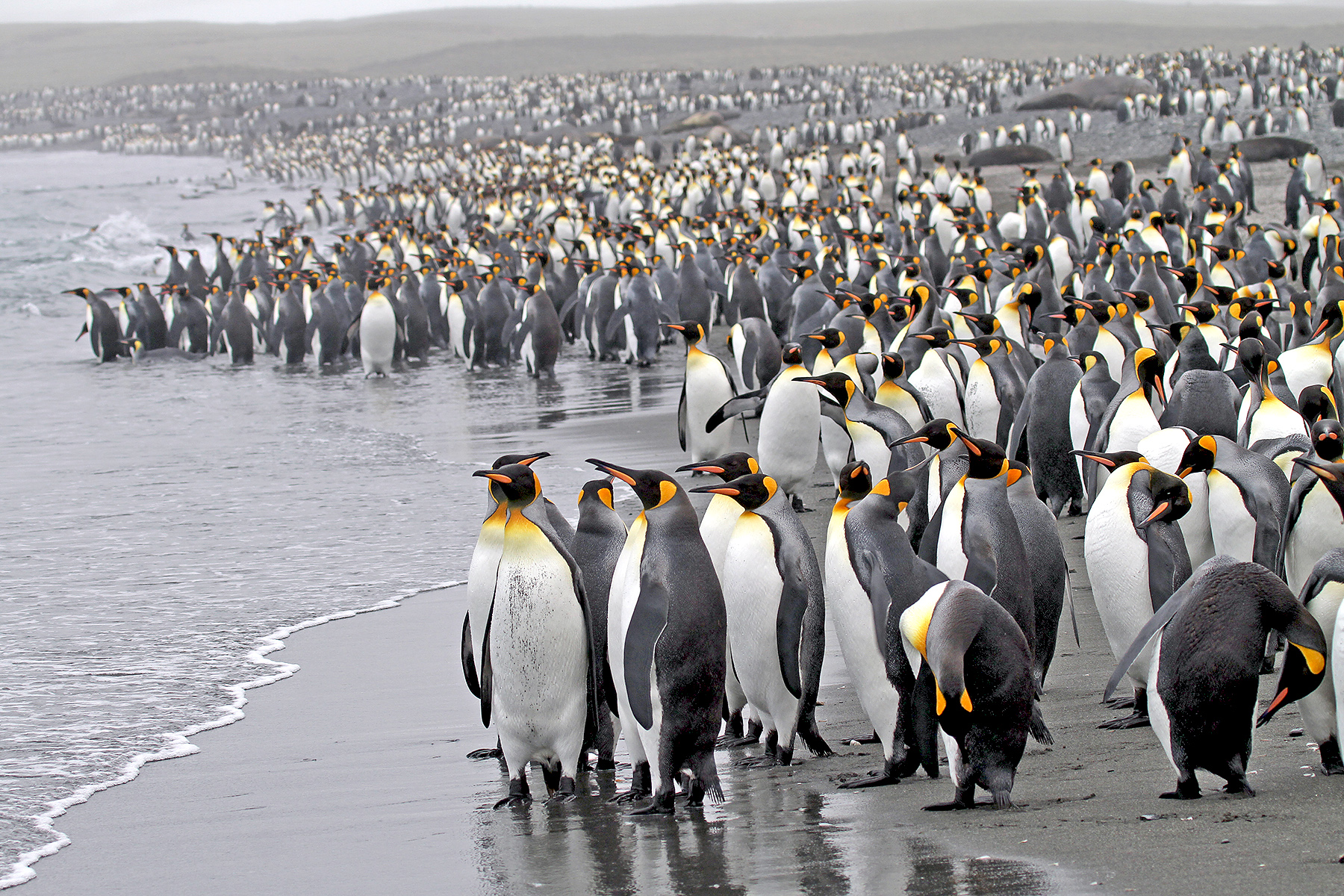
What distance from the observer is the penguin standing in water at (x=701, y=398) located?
8.54m

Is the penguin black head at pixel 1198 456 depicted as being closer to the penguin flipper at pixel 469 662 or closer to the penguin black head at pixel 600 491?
the penguin black head at pixel 600 491

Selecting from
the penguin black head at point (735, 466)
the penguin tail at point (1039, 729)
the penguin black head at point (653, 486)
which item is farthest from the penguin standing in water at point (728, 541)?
the penguin tail at point (1039, 729)

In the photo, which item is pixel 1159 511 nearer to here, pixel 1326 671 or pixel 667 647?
pixel 1326 671

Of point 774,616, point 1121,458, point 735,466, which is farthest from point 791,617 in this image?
point 1121,458

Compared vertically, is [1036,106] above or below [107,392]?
above

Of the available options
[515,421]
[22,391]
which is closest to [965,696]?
[515,421]

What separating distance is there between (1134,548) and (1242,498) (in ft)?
1.47

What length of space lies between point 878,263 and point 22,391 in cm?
898

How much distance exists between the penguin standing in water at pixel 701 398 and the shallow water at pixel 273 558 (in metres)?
0.70

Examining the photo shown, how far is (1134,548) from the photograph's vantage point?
453cm

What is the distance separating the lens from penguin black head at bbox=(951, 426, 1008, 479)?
425 cm

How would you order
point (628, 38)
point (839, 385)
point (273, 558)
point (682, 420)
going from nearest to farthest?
point (839, 385)
point (273, 558)
point (682, 420)
point (628, 38)

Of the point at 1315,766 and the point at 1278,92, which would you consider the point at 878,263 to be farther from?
the point at 1278,92

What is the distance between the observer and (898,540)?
4.07m
